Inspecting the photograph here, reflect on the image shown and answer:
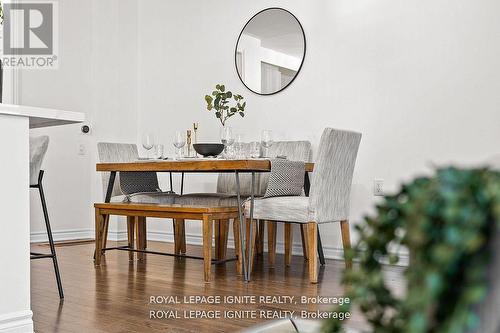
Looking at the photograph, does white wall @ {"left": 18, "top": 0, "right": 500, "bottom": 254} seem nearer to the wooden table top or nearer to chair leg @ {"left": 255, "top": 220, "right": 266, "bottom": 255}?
chair leg @ {"left": 255, "top": 220, "right": 266, "bottom": 255}

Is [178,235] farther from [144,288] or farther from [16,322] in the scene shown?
[16,322]

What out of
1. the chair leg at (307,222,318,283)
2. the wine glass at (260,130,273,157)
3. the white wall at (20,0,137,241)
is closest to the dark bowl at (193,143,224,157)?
the wine glass at (260,130,273,157)

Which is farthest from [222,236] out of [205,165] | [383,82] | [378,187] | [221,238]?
[383,82]

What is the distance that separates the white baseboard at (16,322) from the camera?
76.2 inches

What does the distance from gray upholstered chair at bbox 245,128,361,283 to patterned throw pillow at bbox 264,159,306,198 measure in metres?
0.15

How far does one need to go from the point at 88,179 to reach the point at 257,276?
9.06 feet

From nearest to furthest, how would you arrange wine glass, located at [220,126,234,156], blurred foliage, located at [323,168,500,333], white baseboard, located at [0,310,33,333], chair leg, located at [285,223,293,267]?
blurred foliage, located at [323,168,500,333] → white baseboard, located at [0,310,33,333] → wine glass, located at [220,126,234,156] → chair leg, located at [285,223,293,267]

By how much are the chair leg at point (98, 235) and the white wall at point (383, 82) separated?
1.34m

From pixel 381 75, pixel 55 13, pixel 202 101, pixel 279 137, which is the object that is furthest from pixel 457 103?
pixel 55 13

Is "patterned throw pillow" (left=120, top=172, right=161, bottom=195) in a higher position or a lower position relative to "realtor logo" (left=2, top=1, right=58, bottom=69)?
lower

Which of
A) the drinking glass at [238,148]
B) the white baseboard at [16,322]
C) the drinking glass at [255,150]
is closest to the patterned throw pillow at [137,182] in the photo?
the drinking glass at [255,150]

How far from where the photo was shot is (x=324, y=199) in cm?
316

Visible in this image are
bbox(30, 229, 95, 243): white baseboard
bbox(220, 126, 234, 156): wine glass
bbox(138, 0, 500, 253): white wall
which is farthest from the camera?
bbox(30, 229, 95, 243): white baseboard

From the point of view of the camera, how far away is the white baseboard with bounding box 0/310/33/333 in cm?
194
